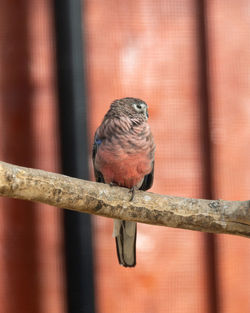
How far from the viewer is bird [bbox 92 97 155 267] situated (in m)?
1.82

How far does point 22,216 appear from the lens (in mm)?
2131

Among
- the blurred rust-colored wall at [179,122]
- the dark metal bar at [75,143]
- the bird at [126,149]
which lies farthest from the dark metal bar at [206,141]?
the dark metal bar at [75,143]

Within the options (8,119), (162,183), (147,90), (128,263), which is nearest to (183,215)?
(128,263)

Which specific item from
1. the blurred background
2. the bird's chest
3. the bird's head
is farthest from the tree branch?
the blurred background

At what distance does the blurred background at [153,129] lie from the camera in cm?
211

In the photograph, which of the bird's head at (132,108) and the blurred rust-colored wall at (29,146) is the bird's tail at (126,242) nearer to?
the blurred rust-colored wall at (29,146)

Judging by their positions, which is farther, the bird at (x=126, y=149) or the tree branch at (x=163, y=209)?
the bird at (x=126, y=149)

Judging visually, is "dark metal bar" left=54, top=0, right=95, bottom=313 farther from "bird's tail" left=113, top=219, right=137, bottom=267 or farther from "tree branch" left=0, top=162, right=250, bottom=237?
"tree branch" left=0, top=162, right=250, bottom=237

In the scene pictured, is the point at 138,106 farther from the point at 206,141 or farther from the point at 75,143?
the point at 206,141

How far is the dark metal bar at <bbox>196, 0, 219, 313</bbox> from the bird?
0.41 m

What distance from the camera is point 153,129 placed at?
7.18 feet

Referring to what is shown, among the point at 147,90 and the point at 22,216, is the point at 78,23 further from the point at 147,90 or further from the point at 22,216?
the point at 22,216

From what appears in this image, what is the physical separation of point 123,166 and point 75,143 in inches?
8.5

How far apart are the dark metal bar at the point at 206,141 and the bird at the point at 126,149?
1.33 feet
